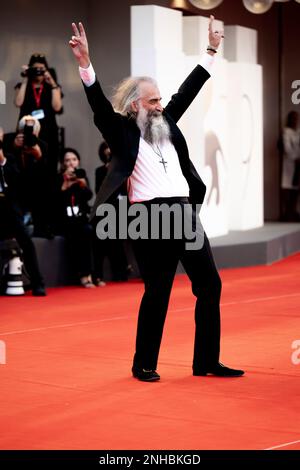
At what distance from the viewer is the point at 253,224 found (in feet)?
52.1

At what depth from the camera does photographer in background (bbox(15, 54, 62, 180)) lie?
11548 millimetres

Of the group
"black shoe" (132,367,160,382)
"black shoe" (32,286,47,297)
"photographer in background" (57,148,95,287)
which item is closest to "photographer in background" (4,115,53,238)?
"photographer in background" (57,148,95,287)

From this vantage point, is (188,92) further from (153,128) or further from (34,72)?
(34,72)

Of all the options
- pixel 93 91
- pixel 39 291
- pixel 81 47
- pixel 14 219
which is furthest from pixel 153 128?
pixel 39 291

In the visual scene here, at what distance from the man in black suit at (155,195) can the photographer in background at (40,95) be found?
18.3 ft

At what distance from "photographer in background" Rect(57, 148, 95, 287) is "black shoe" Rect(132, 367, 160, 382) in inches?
195

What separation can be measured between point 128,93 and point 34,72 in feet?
18.4

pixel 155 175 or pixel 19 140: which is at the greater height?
pixel 19 140

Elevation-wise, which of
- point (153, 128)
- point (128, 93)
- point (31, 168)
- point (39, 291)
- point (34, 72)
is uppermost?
point (34, 72)

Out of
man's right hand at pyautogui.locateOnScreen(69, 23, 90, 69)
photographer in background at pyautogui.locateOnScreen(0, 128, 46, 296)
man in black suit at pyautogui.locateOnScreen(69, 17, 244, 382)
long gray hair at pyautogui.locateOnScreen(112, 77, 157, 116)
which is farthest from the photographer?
photographer in background at pyautogui.locateOnScreen(0, 128, 46, 296)

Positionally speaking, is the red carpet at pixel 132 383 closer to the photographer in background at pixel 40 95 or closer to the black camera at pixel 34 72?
the photographer in background at pixel 40 95

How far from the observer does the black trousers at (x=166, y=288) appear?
5953 millimetres

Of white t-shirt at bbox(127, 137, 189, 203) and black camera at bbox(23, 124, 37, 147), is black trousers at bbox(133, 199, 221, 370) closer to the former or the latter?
white t-shirt at bbox(127, 137, 189, 203)

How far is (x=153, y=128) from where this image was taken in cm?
594
